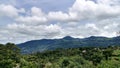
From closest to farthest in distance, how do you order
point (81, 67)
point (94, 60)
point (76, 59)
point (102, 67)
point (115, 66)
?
1. point (115, 66)
2. point (102, 67)
3. point (81, 67)
4. point (76, 59)
5. point (94, 60)

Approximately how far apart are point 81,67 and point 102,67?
2821cm

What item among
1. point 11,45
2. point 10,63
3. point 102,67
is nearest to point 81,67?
point 102,67

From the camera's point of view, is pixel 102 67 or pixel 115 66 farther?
pixel 102 67

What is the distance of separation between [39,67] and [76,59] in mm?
22249

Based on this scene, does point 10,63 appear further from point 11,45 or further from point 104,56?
point 104,56

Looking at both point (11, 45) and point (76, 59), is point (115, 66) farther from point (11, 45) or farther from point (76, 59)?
point (11, 45)

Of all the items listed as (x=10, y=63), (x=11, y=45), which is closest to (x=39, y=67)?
(x=11, y=45)

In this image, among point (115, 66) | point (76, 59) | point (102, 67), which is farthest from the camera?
point (76, 59)

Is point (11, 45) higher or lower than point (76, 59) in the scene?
higher

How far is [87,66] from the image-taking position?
145m

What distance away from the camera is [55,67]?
472 feet

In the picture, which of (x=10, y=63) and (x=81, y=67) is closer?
(x=10, y=63)

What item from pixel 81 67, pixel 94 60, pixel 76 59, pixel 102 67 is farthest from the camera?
pixel 94 60

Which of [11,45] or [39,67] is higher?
[11,45]
